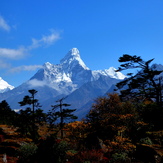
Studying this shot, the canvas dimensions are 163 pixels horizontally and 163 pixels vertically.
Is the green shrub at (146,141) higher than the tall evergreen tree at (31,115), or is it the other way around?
the tall evergreen tree at (31,115)

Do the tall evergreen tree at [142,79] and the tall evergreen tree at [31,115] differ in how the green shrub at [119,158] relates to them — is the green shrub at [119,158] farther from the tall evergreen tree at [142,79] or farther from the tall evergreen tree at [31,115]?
the tall evergreen tree at [31,115]

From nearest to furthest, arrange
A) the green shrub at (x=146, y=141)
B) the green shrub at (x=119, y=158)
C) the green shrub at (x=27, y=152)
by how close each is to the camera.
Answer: the green shrub at (x=27, y=152) → the green shrub at (x=119, y=158) → the green shrub at (x=146, y=141)

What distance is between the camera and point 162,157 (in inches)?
654

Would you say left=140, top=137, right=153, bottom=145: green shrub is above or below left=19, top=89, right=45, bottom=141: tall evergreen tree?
below

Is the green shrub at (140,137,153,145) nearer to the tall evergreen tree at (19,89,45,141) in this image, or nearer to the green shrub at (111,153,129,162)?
the green shrub at (111,153,129,162)

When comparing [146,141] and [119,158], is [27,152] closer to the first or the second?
[119,158]

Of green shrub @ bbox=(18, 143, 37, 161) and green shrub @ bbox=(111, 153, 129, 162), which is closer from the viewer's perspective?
green shrub @ bbox=(18, 143, 37, 161)

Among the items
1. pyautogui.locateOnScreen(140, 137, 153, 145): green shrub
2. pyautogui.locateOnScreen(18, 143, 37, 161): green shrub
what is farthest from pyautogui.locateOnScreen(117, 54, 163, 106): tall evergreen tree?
pyautogui.locateOnScreen(18, 143, 37, 161): green shrub

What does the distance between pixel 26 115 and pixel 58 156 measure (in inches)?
511

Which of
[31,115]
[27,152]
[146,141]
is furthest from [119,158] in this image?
[31,115]

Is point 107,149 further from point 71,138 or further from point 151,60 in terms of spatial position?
point 151,60

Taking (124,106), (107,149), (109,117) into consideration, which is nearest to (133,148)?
(107,149)

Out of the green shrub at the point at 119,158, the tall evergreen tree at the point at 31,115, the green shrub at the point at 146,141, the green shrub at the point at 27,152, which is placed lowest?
the green shrub at the point at 119,158

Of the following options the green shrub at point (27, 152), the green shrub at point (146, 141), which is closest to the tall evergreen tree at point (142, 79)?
the green shrub at point (146, 141)
